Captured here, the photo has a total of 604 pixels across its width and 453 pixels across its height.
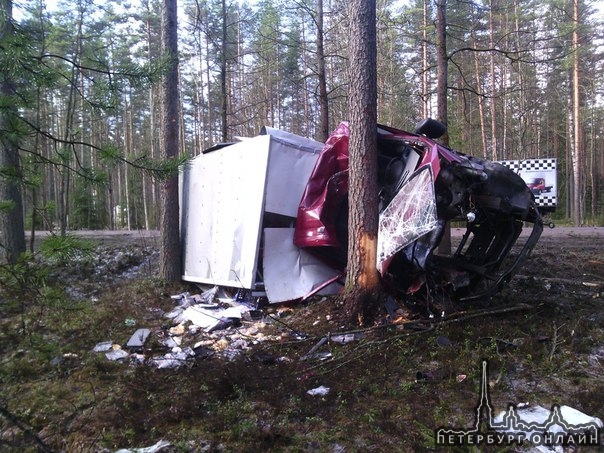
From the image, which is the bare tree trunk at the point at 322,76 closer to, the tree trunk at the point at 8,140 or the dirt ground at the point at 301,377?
the dirt ground at the point at 301,377

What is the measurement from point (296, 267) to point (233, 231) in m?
1.21

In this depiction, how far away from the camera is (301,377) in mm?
3729

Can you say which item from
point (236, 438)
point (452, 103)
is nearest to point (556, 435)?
point (236, 438)

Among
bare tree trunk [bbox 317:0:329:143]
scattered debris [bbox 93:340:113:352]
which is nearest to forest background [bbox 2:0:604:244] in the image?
bare tree trunk [bbox 317:0:329:143]

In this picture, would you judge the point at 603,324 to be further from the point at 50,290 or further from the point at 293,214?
the point at 50,290

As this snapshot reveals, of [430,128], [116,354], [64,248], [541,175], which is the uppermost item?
[541,175]

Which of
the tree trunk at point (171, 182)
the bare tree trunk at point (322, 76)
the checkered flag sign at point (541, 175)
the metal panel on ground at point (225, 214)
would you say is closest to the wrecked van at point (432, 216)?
the metal panel on ground at point (225, 214)

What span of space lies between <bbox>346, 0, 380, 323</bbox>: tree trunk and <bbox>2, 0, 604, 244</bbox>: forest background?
6.19 feet

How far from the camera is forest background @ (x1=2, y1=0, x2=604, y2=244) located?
2.76 meters

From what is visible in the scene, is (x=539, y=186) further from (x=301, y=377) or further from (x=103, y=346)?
(x=103, y=346)

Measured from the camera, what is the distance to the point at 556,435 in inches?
103

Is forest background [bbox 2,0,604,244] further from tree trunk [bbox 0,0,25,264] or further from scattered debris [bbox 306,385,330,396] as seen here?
scattered debris [bbox 306,385,330,396]

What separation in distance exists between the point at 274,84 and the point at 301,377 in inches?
968

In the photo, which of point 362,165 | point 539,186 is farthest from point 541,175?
point 362,165
